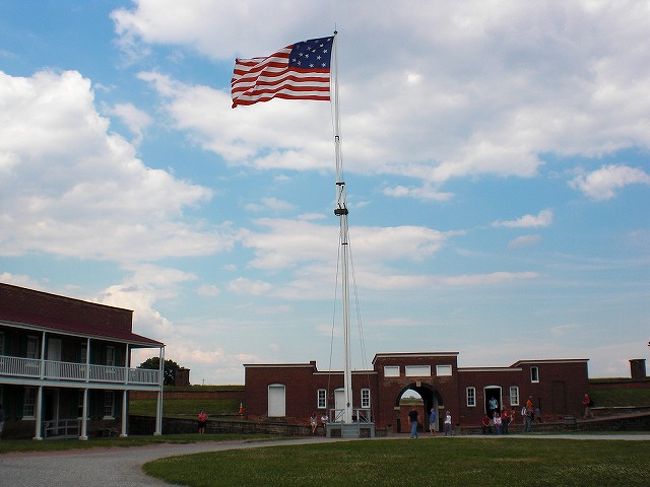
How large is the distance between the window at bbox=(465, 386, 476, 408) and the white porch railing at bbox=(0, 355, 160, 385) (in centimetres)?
2184

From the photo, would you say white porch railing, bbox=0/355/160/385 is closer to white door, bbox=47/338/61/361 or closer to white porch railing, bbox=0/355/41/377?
white porch railing, bbox=0/355/41/377

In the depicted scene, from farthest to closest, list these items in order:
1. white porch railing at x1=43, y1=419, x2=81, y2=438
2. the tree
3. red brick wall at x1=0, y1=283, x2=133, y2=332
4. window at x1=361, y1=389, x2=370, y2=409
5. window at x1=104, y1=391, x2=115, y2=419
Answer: the tree, window at x1=361, y1=389, x2=370, y2=409, window at x1=104, y1=391, x2=115, y2=419, white porch railing at x1=43, y1=419, x2=81, y2=438, red brick wall at x1=0, y1=283, x2=133, y2=332

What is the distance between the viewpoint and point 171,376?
9656 cm

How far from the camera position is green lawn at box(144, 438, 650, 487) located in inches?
669

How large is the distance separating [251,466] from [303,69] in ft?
60.8

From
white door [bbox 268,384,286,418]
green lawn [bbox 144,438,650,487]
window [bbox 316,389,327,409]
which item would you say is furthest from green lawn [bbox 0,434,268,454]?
white door [bbox 268,384,286,418]

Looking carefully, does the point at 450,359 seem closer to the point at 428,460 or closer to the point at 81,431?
the point at 81,431

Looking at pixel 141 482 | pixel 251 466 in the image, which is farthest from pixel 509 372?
pixel 141 482

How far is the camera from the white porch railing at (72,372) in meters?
33.9

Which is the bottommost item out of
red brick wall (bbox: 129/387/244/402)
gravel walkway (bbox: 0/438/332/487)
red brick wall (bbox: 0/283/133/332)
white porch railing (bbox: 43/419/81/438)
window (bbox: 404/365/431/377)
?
gravel walkway (bbox: 0/438/332/487)

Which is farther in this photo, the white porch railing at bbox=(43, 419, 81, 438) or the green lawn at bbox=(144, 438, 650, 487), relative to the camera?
the white porch railing at bbox=(43, 419, 81, 438)

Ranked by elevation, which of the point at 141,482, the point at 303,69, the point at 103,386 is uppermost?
the point at 303,69

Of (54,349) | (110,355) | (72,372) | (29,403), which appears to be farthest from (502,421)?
(29,403)

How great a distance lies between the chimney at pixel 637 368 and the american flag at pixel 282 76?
124 feet
